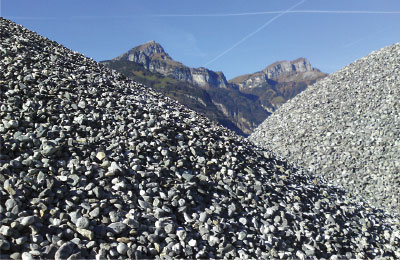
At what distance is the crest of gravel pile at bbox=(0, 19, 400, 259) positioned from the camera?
4906 mm

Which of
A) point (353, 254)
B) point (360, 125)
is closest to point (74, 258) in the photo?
point (353, 254)

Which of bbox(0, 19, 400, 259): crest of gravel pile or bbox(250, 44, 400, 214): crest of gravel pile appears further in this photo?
bbox(250, 44, 400, 214): crest of gravel pile

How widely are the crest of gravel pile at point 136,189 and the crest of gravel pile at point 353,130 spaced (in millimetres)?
3887

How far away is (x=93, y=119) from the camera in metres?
8.14

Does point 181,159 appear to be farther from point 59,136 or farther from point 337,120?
point 337,120

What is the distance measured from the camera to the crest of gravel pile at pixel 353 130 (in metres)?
14.2

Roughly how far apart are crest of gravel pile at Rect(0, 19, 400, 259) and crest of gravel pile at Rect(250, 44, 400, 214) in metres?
3.89

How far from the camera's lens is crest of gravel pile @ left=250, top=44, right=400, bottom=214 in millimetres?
14195

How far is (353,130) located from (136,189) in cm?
1573

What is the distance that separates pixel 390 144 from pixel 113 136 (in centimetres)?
1494

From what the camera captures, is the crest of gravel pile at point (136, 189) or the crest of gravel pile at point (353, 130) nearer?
the crest of gravel pile at point (136, 189)

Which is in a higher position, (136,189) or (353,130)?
(136,189)

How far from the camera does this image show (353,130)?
1738 centimetres

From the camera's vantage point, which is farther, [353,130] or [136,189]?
[353,130]
